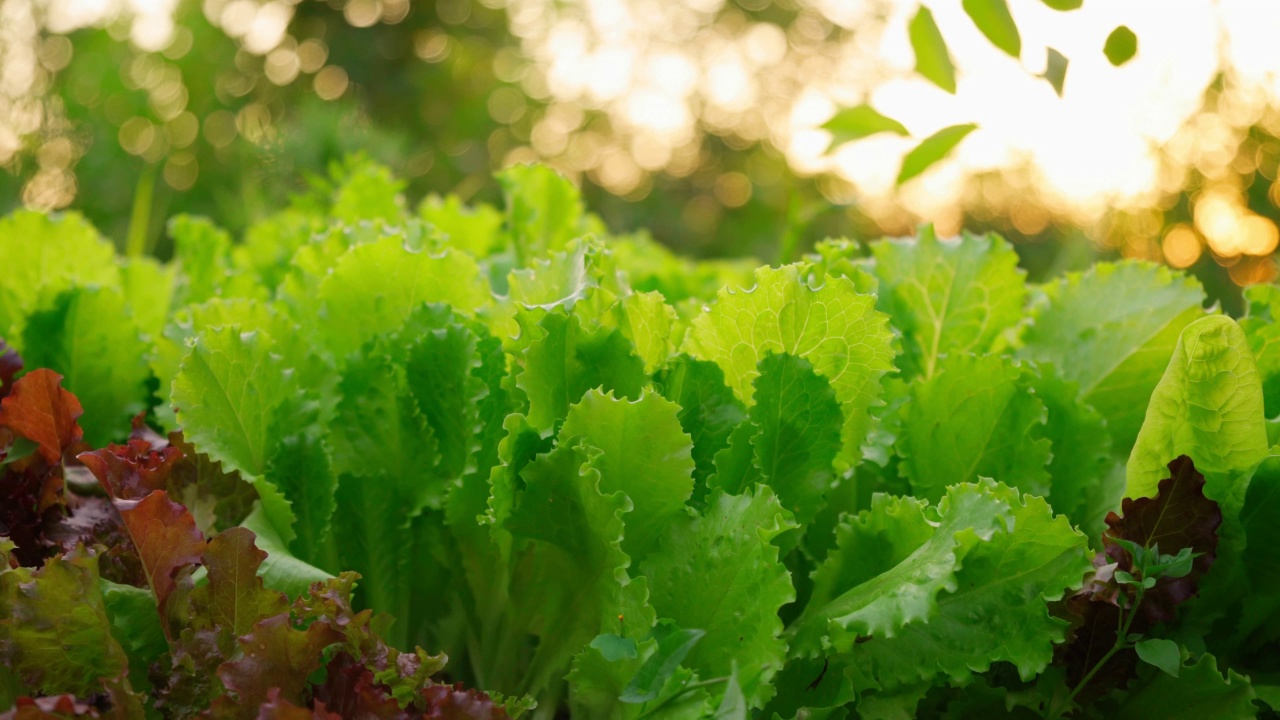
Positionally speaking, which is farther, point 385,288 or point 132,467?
point 385,288

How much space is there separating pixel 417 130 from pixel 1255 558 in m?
6.53

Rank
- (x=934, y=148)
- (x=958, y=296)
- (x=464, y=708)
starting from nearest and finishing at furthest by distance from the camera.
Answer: (x=464, y=708) → (x=934, y=148) → (x=958, y=296)

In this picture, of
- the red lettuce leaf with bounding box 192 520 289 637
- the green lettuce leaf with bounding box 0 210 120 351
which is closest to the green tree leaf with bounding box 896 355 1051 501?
the red lettuce leaf with bounding box 192 520 289 637

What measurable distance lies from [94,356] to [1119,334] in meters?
0.93


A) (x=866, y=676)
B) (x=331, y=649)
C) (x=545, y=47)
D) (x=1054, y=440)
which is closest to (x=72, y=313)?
(x=331, y=649)

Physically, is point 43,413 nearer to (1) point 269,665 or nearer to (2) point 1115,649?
(1) point 269,665

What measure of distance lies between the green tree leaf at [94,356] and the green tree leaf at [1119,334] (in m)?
0.84

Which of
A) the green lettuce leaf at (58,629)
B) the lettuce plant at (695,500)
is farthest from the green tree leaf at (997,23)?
the green lettuce leaf at (58,629)

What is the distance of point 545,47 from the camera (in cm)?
774

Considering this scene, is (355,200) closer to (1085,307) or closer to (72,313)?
(72,313)

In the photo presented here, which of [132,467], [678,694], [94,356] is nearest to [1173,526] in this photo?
[678,694]

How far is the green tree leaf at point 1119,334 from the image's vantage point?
0.79 m

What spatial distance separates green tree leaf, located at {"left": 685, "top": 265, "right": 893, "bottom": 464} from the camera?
64 cm

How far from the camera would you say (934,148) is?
0.76 m
